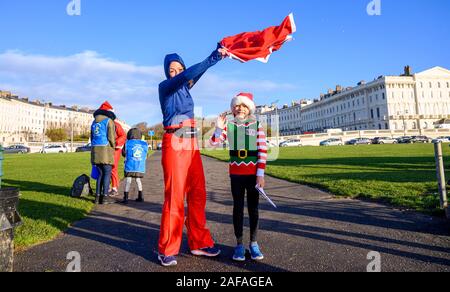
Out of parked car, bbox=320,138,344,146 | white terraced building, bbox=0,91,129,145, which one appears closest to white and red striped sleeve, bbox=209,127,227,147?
parked car, bbox=320,138,344,146

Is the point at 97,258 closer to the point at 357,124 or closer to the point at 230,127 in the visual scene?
the point at 230,127

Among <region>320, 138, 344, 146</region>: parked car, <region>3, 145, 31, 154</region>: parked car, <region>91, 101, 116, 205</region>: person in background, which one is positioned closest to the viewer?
<region>91, 101, 116, 205</region>: person in background

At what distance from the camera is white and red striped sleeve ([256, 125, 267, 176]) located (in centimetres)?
364

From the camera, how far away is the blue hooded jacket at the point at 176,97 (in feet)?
11.3

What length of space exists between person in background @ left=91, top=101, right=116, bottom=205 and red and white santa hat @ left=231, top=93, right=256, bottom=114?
4.72 meters

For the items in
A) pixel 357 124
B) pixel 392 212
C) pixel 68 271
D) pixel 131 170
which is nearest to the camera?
pixel 68 271

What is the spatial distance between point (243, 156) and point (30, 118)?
15034 cm

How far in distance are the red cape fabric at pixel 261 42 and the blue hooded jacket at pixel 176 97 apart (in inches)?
11.0

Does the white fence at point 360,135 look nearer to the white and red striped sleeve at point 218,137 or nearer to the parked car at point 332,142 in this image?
the parked car at point 332,142

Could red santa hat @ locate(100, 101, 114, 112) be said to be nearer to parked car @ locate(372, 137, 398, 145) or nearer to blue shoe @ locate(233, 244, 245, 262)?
blue shoe @ locate(233, 244, 245, 262)

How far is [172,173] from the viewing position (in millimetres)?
3506

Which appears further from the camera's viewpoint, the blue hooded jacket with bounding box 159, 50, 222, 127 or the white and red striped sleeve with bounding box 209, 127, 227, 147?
the white and red striped sleeve with bounding box 209, 127, 227, 147

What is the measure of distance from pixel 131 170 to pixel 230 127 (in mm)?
4887
